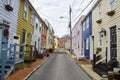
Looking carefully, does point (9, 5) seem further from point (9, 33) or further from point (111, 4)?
point (111, 4)

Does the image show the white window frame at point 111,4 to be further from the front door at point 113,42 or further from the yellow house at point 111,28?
the front door at point 113,42

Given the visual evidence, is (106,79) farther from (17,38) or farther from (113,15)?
(17,38)

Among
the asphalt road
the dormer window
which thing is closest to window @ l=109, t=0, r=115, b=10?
the asphalt road

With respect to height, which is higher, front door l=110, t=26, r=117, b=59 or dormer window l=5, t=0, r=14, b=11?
dormer window l=5, t=0, r=14, b=11

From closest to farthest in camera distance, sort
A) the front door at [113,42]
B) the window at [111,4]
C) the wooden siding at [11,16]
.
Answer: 1. the wooden siding at [11,16]
2. the front door at [113,42]
3. the window at [111,4]

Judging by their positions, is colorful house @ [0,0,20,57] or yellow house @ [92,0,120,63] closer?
colorful house @ [0,0,20,57]

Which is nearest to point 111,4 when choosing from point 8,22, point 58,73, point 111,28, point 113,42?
point 111,28

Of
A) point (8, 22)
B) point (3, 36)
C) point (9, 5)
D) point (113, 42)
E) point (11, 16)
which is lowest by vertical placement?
point (113, 42)

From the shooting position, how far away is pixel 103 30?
13688 mm

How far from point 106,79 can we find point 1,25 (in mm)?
6419

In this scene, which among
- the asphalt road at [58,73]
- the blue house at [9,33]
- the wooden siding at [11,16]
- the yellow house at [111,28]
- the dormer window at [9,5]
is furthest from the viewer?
the dormer window at [9,5]

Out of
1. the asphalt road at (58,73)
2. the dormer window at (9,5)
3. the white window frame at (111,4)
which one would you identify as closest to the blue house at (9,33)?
the dormer window at (9,5)

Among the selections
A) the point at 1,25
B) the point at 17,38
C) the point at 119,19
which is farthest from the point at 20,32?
the point at 119,19

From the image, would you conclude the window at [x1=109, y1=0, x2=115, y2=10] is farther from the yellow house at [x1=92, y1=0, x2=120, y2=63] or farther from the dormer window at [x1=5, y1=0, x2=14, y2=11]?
the dormer window at [x1=5, y1=0, x2=14, y2=11]
